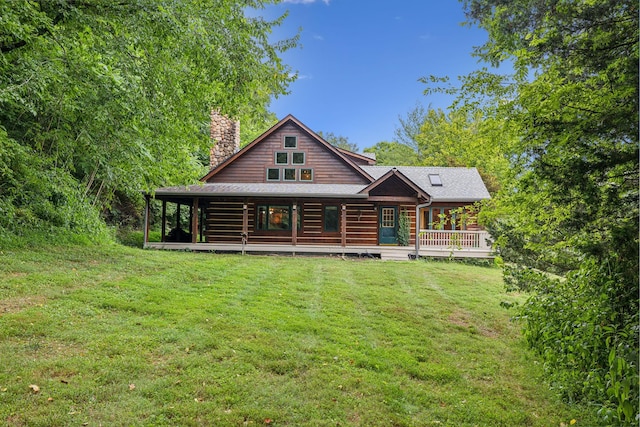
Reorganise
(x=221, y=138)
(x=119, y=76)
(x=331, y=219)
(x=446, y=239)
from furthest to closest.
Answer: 1. (x=221, y=138)
2. (x=331, y=219)
3. (x=446, y=239)
4. (x=119, y=76)

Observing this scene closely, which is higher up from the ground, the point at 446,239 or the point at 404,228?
the point at 404,228

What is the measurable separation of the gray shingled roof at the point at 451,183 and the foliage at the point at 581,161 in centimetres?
1184

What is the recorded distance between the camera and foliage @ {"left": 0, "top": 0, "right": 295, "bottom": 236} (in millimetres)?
5008

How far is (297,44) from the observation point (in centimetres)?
765

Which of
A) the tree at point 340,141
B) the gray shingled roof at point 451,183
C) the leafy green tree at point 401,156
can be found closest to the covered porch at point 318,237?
the gray shingled roof at point 451,183

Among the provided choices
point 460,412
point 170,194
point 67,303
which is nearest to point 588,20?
point 460,412

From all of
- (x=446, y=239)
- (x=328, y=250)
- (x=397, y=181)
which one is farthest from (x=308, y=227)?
(x=446, y=239)

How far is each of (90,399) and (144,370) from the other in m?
0.58

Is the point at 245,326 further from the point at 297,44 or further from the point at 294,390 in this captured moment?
the point at 297,44

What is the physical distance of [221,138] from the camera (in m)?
18.5

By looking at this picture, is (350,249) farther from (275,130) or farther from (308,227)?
(275,130)

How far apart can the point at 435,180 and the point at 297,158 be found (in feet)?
23.2

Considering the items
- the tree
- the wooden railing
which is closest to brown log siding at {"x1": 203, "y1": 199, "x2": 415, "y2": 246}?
the wooden railing

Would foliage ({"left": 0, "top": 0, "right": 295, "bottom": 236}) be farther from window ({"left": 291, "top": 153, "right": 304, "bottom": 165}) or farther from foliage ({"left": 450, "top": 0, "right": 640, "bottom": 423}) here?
window ({"left": 291, "top": 153, "right": 304, "bottom": 165})
